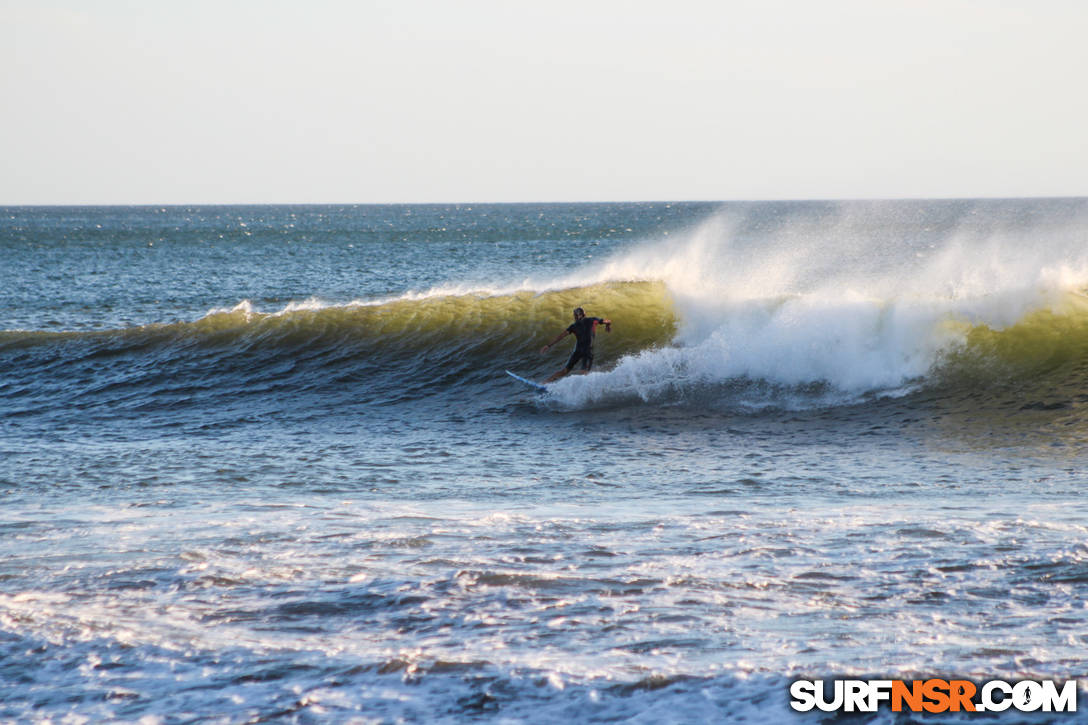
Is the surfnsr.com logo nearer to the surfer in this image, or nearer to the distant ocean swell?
the distant ocean swell

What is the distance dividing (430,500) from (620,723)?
15.4ft

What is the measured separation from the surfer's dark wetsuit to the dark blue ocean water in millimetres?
397

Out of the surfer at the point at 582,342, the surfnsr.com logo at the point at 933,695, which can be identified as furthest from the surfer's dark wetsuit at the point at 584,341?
the surfnsr.com logo at the point at 933,695

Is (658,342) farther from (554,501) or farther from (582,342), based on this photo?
(554,501)

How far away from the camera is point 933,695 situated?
4527mm

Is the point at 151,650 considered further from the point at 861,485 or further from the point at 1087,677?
the point at 861,485

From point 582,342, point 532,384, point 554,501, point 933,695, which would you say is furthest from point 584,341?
point 933,695

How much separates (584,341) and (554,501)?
21.2ft

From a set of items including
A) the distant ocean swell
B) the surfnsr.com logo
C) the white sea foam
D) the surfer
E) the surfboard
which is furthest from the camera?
the surfer

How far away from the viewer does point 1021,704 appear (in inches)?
174

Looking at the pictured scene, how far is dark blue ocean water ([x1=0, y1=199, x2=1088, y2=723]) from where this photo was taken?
4.97 m

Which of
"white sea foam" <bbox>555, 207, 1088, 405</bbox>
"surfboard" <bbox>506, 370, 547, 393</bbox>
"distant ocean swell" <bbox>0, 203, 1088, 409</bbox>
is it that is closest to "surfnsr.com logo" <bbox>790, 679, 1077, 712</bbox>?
"distant ocean swell" <bbox>0, 203, 1088, 409</bbox>

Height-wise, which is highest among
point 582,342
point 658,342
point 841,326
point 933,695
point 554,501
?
point 841,326

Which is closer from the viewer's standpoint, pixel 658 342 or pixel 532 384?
pixel 532 384
